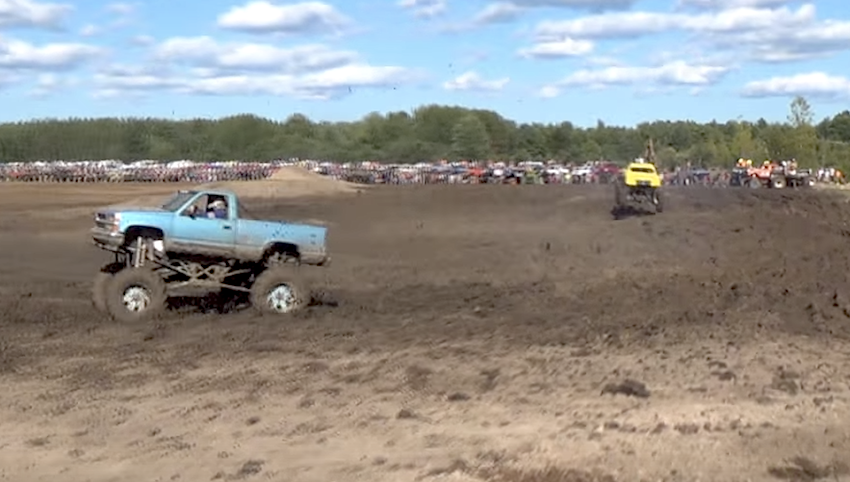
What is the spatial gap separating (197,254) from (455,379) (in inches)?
294

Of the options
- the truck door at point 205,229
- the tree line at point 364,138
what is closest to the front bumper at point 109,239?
the truck door at point 205,229

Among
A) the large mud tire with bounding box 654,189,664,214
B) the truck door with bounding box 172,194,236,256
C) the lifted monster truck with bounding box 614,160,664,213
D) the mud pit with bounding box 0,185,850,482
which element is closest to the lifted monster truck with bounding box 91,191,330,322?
the truck door with bounding box 172,194,236,256

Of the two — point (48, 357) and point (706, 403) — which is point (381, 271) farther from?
point (706, 403)

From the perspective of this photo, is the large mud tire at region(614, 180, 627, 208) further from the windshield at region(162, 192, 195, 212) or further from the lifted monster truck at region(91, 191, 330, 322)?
the windshield at region(162, 192, 195, 212)

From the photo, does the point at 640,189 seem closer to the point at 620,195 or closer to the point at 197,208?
the point at 620,195

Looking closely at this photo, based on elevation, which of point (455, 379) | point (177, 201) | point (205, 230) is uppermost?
point (177, 201)

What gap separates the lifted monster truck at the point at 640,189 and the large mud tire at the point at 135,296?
2959 cm

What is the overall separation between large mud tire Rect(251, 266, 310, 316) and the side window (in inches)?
49.2

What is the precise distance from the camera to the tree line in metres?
137

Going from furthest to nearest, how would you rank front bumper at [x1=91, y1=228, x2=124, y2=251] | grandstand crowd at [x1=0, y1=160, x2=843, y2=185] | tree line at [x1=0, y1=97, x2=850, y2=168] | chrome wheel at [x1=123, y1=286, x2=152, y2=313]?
tree line at [x1=0, y1=97, x2=850, y2=168], grandstand crowd at [x1=0, y1=160, x2=843, y2=185], front bumper at [x1=91, y1=228, x2=124, y2=251], chrome wheel at [x1=123, y1=286, x2=152, y2=313]

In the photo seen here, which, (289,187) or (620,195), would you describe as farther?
(289,187)

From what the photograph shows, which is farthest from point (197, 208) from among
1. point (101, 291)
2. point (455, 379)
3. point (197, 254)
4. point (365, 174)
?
point (365, 174)

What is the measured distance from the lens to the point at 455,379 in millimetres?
11680

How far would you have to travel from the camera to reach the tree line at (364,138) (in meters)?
137
